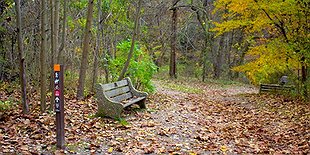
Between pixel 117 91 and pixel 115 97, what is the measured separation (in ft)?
1.18

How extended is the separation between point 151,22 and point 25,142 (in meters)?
21.6

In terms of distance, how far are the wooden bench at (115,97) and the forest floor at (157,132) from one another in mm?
197

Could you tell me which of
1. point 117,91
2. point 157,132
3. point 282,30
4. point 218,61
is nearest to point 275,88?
point 282,30

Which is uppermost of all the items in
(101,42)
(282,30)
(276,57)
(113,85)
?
(282,30)

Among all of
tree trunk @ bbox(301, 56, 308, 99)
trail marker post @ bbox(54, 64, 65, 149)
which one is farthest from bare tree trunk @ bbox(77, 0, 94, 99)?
tree trunk @ bbox(301, 56, 308, 99)

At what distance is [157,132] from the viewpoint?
698cm

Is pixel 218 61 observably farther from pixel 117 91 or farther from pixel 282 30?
pixel 117 91

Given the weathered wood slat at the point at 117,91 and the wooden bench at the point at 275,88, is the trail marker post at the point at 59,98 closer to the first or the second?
the weathered wood slat at the point at 117,91

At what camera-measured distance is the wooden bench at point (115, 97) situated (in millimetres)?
7441

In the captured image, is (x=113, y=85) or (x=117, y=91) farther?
(x=117, y=91)

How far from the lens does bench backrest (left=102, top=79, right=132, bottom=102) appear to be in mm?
7855

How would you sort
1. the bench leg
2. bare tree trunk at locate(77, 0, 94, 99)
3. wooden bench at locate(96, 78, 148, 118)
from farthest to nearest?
the bench leg → bare tree trunk at locate(77, 0, 94, 99) → wooden bench at locate(96, 78, 148, 118)

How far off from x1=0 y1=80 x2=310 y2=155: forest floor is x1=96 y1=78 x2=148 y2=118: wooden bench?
0.65 ft

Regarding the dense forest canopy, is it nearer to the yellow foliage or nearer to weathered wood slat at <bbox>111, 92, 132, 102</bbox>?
the yellow foliage
